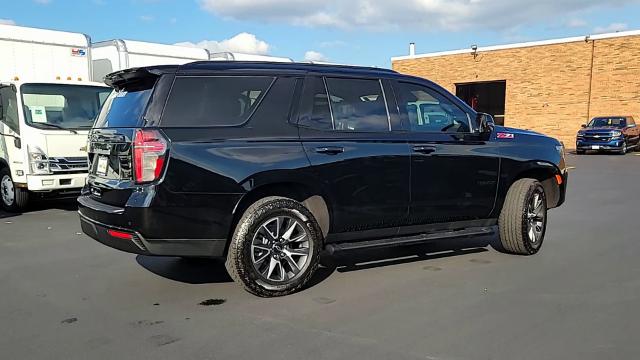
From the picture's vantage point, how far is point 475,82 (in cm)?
3478

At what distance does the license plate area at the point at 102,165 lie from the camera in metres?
4.70

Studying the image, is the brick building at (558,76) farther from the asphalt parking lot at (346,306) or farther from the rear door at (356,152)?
the rear door at (356,152)

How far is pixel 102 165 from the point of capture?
4.78 m

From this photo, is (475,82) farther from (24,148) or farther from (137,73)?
(137,73)

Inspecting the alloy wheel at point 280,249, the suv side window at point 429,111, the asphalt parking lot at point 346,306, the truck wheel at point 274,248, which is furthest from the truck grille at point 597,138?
the alloy wheel at point 280,249

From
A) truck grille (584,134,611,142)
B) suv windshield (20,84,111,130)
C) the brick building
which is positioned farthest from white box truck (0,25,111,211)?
the brick building

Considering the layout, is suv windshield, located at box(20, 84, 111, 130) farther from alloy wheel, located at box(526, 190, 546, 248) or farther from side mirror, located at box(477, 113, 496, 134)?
alloy wheel, located at box(526, 190, 546, 248)

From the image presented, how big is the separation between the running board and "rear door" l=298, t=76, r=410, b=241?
89 millimetres

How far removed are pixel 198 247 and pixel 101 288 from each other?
1.23 meters

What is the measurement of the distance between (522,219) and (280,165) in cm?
292

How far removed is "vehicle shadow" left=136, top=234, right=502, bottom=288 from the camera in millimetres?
5355

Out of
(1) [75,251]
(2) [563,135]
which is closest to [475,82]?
(2) [563,135]

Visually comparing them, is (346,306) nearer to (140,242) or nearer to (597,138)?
(140,242)

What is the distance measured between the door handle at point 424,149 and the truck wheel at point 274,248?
1.27 metres
